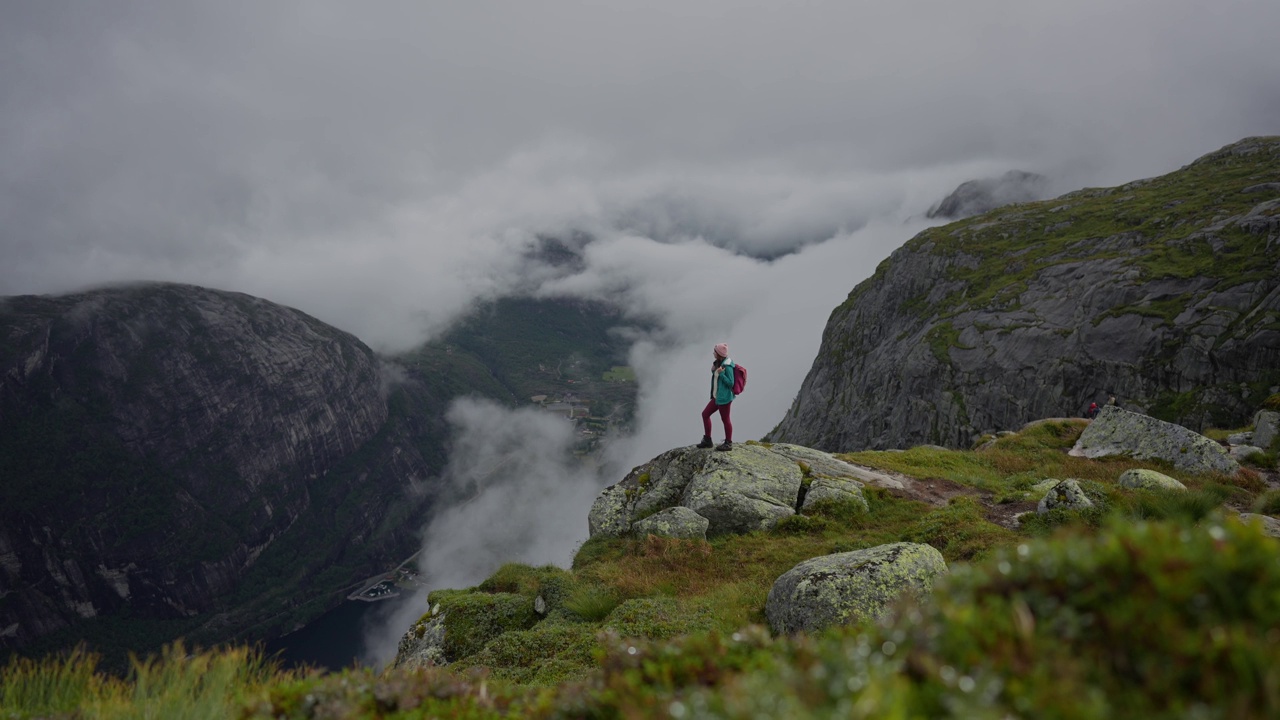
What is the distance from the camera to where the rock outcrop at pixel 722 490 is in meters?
19.8

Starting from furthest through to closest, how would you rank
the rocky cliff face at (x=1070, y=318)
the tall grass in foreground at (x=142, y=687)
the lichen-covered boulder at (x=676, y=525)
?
the rocky cliff face at (x=1070, y=318), the lichen-covered boulder at (x=676, y=525), the tall grass in foreground at (x=142, y=687)

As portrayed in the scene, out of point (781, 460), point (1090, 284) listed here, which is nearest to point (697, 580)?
point (781, 460)

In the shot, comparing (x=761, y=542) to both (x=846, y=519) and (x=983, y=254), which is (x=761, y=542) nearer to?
(x=846, y=519)

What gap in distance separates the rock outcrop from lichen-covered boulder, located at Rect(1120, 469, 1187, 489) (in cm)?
893

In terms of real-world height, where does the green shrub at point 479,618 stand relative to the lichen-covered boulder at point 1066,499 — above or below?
below

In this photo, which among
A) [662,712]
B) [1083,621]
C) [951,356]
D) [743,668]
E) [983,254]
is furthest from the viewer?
[983,254]

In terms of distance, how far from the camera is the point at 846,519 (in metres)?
19.5

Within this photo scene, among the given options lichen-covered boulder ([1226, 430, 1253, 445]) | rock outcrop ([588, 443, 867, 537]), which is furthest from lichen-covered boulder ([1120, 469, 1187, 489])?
lichen-covered boulder ([1226, 430, 1253, 445])

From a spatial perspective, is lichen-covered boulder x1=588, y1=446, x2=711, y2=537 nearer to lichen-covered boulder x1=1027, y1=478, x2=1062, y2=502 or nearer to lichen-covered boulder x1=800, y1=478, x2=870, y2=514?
lichen-covered boulder x1=800, y1=478, x2=870, y2=514

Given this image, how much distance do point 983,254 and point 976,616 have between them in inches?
6172

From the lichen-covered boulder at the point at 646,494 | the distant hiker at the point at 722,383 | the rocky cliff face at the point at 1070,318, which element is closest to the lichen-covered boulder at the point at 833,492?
the lichen-covered boulder at the point at 646,494

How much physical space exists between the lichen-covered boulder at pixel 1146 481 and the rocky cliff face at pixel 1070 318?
60.0 m

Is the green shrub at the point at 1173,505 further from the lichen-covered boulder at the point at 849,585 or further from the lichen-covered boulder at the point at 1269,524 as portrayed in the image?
the lichen-covered boulder at the point at 849,585

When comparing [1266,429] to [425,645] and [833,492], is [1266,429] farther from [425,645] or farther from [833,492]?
[425,645]
